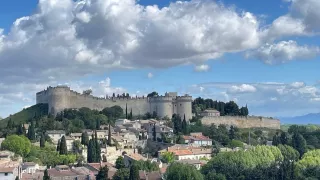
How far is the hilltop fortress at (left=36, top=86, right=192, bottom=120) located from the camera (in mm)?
86125

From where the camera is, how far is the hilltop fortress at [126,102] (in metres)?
86.1

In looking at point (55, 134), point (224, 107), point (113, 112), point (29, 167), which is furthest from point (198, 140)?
point (224, 107)

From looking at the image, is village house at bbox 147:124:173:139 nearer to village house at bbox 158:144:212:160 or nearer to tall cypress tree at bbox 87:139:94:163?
village house at bbox 158:144:212:160

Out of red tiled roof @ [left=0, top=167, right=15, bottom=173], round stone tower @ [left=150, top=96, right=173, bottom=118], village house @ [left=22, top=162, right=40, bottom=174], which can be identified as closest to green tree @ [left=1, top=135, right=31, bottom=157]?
village house @ [left=22, top=162, right=40, bottom=174]

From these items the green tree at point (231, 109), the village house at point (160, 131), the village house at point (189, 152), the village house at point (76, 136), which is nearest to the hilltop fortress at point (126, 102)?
the green tree at point (231, 109)

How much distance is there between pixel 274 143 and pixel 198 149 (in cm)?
890

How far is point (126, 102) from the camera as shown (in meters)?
89.5

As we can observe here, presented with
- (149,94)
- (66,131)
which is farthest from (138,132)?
(149,94)

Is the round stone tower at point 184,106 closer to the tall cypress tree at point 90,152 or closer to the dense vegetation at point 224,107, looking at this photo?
the dense vegetation at point 224,107

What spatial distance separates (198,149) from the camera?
63.1 m

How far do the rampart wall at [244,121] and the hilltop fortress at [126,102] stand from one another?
345 centimetres

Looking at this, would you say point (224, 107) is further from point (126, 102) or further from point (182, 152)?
point (182, 152)

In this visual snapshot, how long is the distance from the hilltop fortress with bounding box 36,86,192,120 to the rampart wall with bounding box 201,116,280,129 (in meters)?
3.45

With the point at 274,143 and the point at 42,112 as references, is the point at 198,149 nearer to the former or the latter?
the point at 274,143
